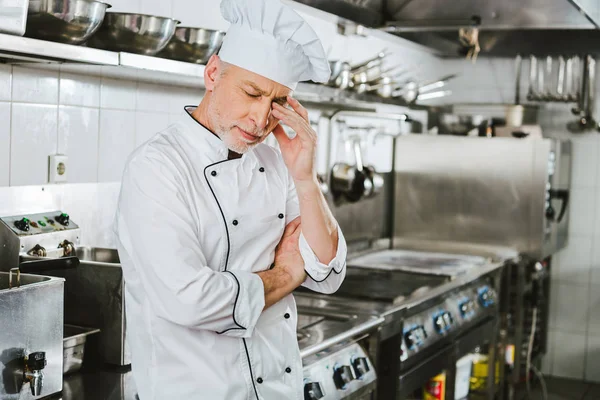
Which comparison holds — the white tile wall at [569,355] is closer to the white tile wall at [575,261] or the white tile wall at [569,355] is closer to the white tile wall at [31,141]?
the white tile wall at [575,261]

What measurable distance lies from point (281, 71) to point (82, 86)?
1186 millimetres

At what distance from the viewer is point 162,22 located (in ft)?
7.81

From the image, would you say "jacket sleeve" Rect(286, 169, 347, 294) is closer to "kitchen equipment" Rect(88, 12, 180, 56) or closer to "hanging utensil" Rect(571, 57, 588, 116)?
"kitchen equipment" Rect(88, 12, 180, 56)

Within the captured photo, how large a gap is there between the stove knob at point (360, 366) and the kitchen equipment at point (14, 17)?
61.6 inches

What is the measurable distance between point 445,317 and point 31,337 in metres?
2.17

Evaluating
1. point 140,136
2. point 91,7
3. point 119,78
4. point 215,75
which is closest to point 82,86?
point 119,78

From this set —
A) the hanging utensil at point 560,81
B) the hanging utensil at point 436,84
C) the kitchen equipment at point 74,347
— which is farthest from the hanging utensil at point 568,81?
the kitchen equipment at point 74,347

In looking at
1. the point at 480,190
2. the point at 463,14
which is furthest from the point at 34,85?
the point at 480,190

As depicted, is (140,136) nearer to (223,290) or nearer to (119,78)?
(119,78)

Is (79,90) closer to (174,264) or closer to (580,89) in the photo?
(174,264)

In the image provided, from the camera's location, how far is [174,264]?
66.0 inches

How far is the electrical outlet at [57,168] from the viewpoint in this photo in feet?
8.80

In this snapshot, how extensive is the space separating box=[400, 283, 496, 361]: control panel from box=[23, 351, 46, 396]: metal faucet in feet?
5.20

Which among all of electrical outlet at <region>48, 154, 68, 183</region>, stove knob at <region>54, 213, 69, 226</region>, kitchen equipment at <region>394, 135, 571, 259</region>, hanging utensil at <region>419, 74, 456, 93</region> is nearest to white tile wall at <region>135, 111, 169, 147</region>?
electrical outlet at <region>48, 154, 68, 183</region>
